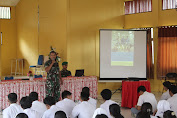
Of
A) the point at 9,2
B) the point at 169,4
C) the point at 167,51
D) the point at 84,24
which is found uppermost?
the point at 9,2

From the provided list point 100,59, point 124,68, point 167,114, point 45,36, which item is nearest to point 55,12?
point 45,36

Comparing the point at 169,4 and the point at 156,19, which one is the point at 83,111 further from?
the point at 169,4

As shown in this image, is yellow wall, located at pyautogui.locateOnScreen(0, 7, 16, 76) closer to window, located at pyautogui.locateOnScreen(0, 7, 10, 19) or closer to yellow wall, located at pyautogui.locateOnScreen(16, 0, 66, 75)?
window, located at pyautogui.locateOnScreen(0, 7, 10, 19)

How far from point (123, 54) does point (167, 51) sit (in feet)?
5.45

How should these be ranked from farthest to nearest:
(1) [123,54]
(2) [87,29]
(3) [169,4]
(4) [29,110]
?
(3) [169,4] → (2) [87,29] → (1) [123,54] → (4) [29,110]

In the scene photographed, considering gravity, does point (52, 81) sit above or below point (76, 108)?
above

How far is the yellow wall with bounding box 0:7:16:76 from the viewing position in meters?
13.1

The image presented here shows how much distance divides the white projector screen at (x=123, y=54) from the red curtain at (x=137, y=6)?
3.87 ft

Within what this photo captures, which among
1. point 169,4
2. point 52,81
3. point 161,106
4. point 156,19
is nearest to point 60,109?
point 161,106

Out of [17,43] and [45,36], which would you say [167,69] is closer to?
[45,36]

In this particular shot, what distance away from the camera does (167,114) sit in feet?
11.6

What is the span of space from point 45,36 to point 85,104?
679 cm

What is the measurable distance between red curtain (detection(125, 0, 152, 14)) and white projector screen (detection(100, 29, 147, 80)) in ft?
3.87

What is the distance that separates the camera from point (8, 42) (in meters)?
13.2
